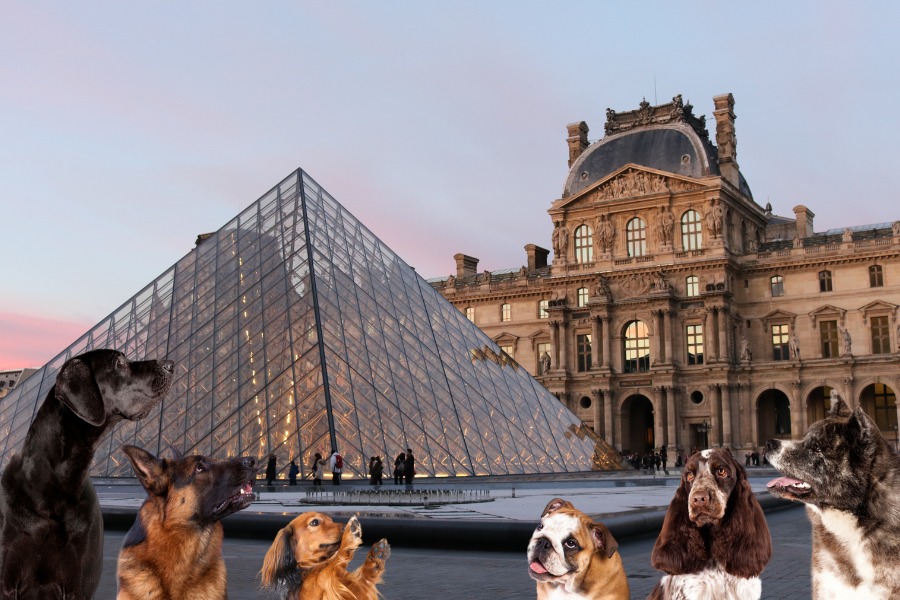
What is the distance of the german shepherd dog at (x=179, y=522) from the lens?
2816 mm

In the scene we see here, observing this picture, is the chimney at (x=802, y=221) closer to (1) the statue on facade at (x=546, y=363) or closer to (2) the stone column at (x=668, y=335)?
(2) the stone column at (x=668, y=335)

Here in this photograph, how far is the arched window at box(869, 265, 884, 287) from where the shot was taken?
39.3 m

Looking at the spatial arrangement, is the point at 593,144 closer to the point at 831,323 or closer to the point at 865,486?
the point at 831,323

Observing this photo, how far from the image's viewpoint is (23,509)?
3.14 m

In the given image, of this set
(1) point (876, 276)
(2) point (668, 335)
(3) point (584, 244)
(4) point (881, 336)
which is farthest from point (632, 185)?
(4) point (881, 336)

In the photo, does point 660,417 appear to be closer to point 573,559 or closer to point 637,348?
point 637,348

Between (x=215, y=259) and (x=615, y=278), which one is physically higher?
(x=615, y=278)

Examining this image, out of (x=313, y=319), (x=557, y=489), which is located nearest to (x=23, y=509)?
(x=557, y=489)

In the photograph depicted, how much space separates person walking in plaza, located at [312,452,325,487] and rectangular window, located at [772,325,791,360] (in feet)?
98.4

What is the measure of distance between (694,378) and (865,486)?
39830 millimetres

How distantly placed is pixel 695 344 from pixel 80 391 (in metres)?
40.6

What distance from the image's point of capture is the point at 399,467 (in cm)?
1775

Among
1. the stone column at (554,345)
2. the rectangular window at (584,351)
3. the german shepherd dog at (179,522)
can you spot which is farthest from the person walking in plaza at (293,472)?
the stone column at (554,345)

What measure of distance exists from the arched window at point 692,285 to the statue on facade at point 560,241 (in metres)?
6.60
